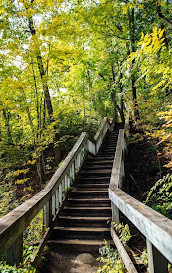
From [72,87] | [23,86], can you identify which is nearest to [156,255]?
[23,86]

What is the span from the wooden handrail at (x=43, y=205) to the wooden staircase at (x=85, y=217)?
308 millimetres

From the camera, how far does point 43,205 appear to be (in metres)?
3.02

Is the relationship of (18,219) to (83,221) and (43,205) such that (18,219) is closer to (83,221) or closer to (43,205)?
(43,205)

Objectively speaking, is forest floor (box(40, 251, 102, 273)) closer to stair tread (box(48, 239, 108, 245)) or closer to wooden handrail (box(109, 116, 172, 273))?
stair tread (box(48, 239, 108, 245))

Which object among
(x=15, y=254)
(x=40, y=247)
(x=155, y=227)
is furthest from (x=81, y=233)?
(x=155, y=227)

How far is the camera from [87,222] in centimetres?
372

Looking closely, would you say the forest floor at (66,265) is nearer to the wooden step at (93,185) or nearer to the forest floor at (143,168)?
the wooden step at (93,185)

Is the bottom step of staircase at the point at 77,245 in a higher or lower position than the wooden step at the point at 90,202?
lower

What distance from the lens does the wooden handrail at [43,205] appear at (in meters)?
1.81

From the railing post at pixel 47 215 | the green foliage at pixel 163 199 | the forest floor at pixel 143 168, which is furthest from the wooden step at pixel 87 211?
the forest floor at pixel 143 168

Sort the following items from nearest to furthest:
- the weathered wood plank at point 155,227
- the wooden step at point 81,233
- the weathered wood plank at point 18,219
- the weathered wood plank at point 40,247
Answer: the weathered wood plank at point 155,227
the weathered wood plank at point 18,219
the weathered wood plank at point 40,247
the wooden step at point 81,233

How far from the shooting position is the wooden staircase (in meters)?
3.16

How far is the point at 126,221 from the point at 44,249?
1.87 meters

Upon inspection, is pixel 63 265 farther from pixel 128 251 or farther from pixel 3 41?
pixel 3 41
